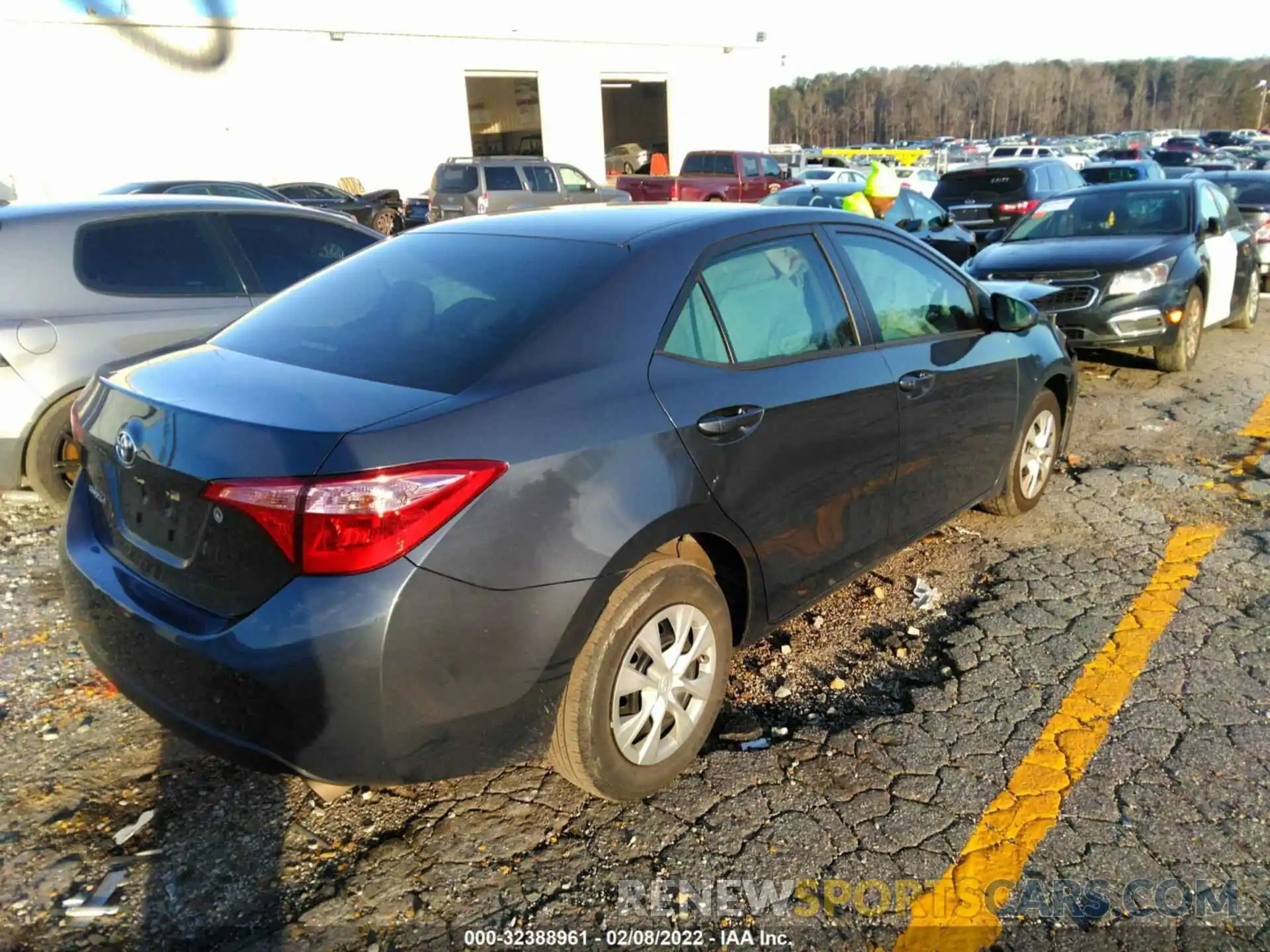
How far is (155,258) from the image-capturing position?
4.83m

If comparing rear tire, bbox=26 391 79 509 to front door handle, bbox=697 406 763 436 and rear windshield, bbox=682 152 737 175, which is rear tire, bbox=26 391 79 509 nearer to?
front door handle, bbox=697 406 763 436

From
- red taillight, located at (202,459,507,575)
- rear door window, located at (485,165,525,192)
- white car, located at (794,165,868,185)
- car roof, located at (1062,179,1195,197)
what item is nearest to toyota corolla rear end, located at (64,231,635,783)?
red taillight, located at (202,459,507,575)

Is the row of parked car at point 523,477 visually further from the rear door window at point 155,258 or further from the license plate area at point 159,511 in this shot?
the rear door window at point 155,258

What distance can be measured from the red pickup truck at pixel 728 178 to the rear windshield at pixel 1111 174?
7625 millimetres

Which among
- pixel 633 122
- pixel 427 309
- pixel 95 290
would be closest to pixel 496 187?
pixel 95 290

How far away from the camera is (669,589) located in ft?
8.48

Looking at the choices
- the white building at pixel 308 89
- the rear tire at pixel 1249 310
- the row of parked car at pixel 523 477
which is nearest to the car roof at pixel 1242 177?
the rear tire at pixel 1249 310

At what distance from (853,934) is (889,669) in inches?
Result: 53.6

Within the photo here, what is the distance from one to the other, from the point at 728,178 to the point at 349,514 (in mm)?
23027

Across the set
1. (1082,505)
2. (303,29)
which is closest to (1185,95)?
(303,29)

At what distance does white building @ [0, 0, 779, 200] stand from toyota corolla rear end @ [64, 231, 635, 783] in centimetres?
2559

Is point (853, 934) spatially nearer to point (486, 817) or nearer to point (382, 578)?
point (486, 817)

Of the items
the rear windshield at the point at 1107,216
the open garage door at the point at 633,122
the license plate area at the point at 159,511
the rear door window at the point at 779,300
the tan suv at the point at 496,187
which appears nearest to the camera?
the license plate area at the point at 159,511

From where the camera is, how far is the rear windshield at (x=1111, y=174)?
55.4 ft
